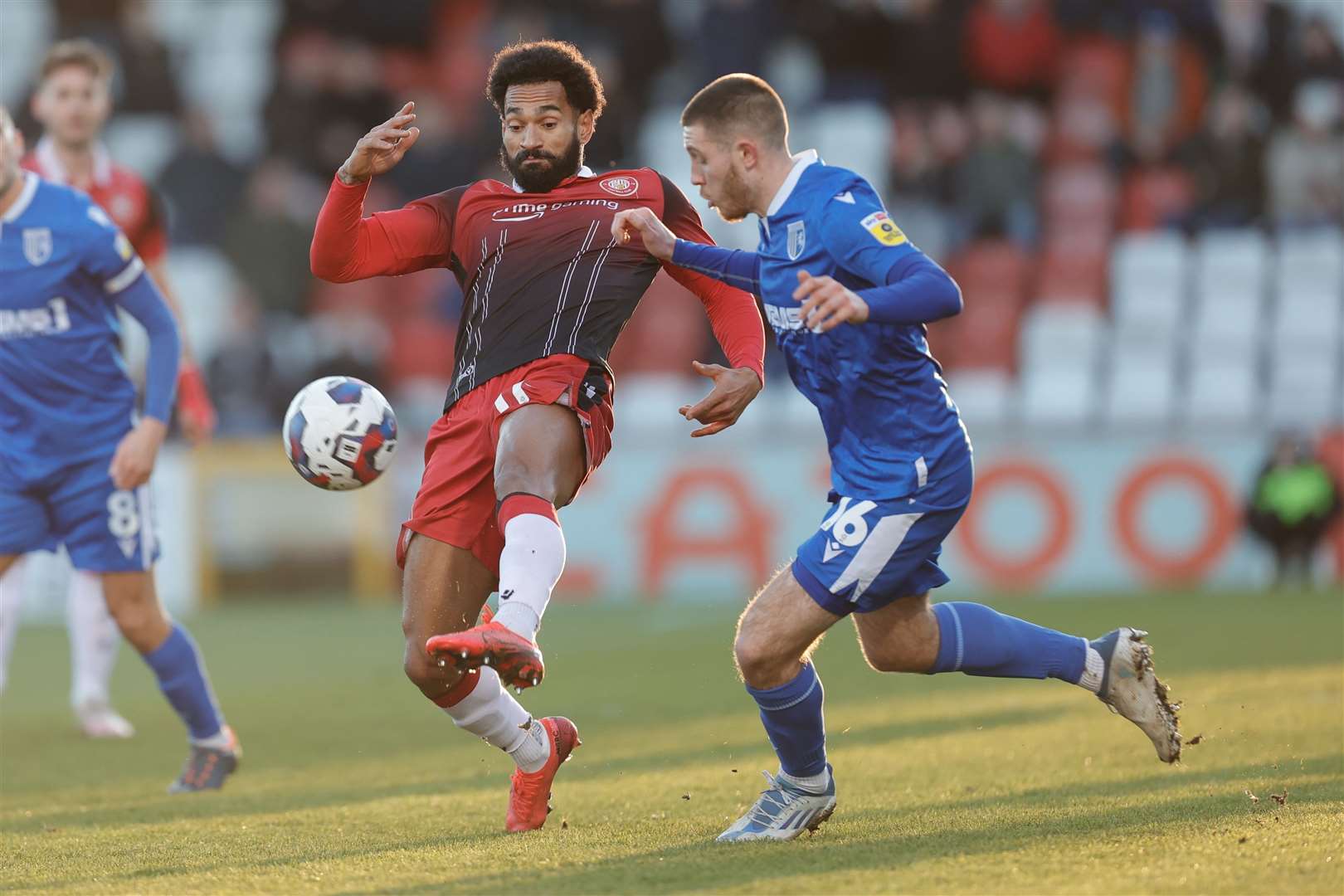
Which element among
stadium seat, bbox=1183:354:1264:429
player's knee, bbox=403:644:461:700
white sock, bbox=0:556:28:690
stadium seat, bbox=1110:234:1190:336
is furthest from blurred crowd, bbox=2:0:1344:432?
player's knee, bbox=403:644:461:700

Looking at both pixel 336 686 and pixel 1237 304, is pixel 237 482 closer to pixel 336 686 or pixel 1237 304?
pixel 336 686

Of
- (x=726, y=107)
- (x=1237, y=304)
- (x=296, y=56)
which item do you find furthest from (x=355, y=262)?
(x=296, y=56)

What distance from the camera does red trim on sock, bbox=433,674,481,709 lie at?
512 cm

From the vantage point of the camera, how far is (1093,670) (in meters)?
5.04

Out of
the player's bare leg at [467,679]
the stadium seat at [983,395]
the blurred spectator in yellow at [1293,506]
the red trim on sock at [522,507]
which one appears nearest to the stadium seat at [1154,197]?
the stadium seat at [983,395]

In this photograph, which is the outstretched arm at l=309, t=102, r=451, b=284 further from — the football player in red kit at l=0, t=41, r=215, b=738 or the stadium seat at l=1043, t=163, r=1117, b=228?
the stadium seat at l=1043, t=163, r=1117, b=228

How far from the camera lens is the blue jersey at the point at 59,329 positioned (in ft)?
20.3

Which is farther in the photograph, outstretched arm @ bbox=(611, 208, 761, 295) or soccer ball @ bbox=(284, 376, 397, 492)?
soccer ball @ bbox=(284, 376, 397, 492)

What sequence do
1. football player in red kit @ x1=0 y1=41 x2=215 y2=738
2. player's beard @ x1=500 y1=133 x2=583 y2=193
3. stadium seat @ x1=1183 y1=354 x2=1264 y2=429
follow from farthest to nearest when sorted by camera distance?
stadium seat @ x1=1183 y1=354 x2=1264 y2=429, football player in red kit @ x1=0 y1=41 x2=215 y2=738, player's beard @ x1=500 y1=133 x2=583 y2=193

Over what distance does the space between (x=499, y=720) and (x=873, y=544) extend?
4.18 ft

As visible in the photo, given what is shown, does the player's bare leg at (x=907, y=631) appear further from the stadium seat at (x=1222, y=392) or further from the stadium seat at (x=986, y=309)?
the stadium seat at (x=986, y=309)

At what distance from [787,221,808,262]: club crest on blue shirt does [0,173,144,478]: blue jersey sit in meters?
2.66

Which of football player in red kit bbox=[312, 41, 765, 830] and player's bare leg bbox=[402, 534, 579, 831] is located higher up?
football player in red kit bbox=[312, 41, 765, 830]

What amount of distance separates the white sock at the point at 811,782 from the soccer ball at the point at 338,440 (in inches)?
59.1
